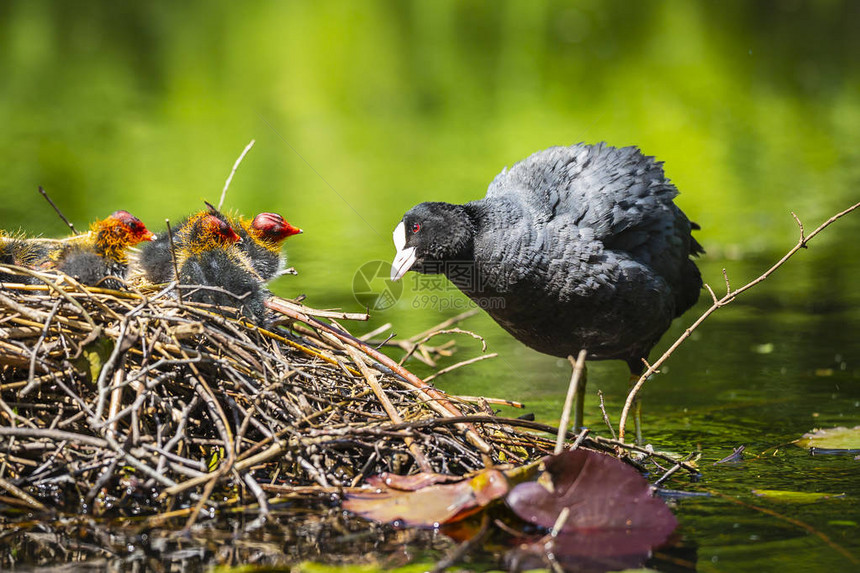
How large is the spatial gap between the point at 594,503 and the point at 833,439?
1.62 metres

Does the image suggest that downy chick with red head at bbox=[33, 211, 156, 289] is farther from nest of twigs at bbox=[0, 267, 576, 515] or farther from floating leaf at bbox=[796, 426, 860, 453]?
floating leaf at bbox=[796, 426, 860, 453]

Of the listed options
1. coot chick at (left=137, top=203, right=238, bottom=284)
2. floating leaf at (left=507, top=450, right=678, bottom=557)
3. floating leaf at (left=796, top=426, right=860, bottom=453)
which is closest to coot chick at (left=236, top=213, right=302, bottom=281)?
coot chick at (left=137, top=203, right=238, bottom=284)

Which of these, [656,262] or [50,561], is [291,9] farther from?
[50,561]

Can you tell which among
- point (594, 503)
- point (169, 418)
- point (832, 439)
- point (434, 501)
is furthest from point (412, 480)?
point (832, 439)

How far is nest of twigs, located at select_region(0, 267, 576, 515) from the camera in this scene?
9.60 ft

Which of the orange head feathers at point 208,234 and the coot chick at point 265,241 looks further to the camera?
the coot chick at point 265,241

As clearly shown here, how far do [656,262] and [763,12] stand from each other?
15.6 meters

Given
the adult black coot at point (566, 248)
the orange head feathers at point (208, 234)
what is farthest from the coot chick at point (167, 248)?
the adult black coot at point (566, 248)

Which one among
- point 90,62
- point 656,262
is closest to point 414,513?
point 656,262

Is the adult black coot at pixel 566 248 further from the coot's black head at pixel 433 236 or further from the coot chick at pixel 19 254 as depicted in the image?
the coot chick at pixel 19 254

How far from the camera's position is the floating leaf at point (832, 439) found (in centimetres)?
396

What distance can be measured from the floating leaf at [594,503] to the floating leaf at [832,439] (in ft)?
4.29

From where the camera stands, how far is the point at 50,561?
2.61 m

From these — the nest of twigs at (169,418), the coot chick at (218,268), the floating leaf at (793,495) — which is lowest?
the floating leaf at (793,495)
